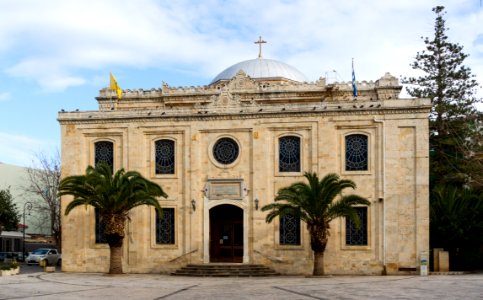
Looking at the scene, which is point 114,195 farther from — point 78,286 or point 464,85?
point 464,85

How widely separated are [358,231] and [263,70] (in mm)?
14092

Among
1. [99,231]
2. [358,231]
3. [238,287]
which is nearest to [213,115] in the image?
[99,231]

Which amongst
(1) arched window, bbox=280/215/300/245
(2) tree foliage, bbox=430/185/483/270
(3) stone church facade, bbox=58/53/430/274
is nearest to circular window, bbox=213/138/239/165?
(3) stone church facade, bbox=58/53/430/274

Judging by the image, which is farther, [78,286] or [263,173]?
[263,173]

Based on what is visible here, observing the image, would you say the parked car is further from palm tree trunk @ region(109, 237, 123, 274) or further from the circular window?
the circular window

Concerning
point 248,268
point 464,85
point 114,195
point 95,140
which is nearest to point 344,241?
point 248,268

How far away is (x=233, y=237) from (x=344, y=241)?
211 inches

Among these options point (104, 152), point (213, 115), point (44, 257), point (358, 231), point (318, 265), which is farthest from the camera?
point (44, 257)

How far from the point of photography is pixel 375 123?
29.4 m

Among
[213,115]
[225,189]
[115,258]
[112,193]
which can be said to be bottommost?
[115,258]

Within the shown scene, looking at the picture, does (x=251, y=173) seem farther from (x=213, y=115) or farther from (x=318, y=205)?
(x=318, y=205)

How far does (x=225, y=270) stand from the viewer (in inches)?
1123

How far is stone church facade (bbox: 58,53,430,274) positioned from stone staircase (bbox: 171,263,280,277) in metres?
0.67

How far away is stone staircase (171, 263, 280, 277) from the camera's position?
2839 cm
